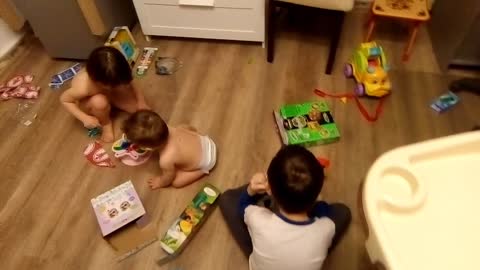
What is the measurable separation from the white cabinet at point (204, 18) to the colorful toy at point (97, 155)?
28.4 inches

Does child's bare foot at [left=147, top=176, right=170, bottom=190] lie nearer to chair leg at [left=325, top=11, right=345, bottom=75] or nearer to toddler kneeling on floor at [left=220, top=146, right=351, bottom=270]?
toddler kneeling on floor at [left=220, top=146, right=351, bottom=270]

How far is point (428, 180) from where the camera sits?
661 mm

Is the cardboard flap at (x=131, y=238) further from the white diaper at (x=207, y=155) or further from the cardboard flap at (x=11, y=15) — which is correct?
the cardboard flap at (x=11, y=15)

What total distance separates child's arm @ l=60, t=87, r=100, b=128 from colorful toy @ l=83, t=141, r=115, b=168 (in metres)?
0.09

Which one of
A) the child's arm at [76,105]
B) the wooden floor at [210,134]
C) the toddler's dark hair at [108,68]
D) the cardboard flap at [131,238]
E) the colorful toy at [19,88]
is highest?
the toddler's dark hair at [108,68]

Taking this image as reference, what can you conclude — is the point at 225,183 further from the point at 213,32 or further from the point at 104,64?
the point at 213,32

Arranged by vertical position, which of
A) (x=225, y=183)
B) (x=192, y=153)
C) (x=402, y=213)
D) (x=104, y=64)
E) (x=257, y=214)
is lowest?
(x=225, y=183)

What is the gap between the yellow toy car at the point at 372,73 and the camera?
160 cm

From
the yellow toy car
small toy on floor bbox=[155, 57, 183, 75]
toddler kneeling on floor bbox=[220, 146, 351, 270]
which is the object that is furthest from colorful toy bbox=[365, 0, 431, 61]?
toddler kneeling on floor bbox=[220, 146, 351, 270]

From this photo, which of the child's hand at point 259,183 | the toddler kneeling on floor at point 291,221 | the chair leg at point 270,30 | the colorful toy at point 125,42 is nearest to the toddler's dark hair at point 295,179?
the toddler kneeling on floor at point 291,221

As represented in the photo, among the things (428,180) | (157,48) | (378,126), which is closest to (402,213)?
(428,180)

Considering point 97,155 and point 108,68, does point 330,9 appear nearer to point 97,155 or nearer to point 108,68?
point 108,68

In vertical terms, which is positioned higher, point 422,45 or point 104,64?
point 104,64

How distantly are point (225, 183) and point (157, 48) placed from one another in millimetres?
941
